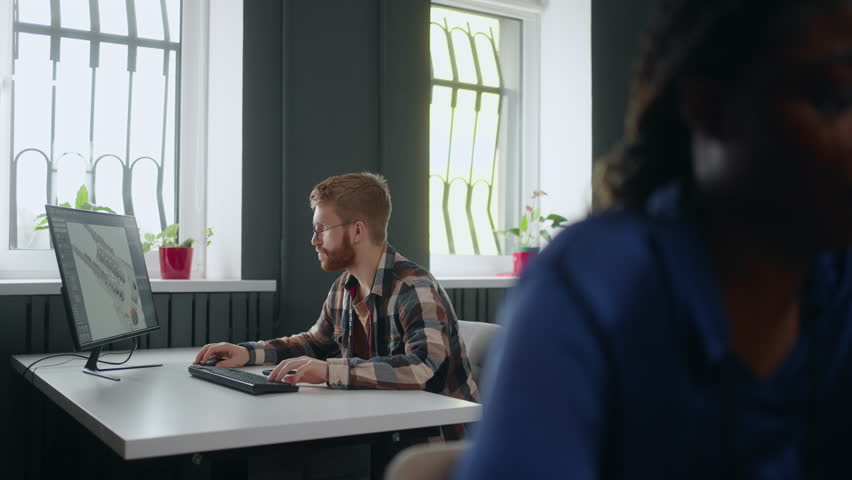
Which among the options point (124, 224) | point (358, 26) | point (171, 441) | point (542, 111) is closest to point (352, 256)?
point (124, 224)

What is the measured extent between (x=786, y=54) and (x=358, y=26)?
300cm

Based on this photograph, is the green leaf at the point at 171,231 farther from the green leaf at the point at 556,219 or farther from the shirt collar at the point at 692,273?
the shirt collar at the point at 692,273

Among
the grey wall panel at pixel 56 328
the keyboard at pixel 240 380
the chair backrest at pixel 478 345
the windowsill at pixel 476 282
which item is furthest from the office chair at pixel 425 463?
the windowsill at pixel 476 282

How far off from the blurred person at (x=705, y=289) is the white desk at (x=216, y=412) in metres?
0.90

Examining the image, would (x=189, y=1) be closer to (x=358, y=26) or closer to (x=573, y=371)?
(x=358, y=26)

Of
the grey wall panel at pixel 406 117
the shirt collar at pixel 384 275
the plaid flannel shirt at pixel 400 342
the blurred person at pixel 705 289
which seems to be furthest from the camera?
the grey wall panel at pixel 406 117

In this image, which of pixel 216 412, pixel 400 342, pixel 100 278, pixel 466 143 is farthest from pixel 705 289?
pixel 466 143

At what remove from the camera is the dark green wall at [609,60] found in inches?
146

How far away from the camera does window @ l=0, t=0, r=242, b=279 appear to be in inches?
115

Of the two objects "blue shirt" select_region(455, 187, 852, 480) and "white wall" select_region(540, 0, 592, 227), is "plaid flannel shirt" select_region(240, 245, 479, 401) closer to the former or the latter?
"blue shirt" select_region(455, 187, 852, 480)

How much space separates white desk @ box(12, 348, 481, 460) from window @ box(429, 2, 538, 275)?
198 cm

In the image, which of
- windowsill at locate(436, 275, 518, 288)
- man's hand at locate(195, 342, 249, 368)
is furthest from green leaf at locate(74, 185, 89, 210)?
windowsill at locate(436, 275, 518, 288)

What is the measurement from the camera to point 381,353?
7.10 ft

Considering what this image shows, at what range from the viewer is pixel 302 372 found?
1.74m
